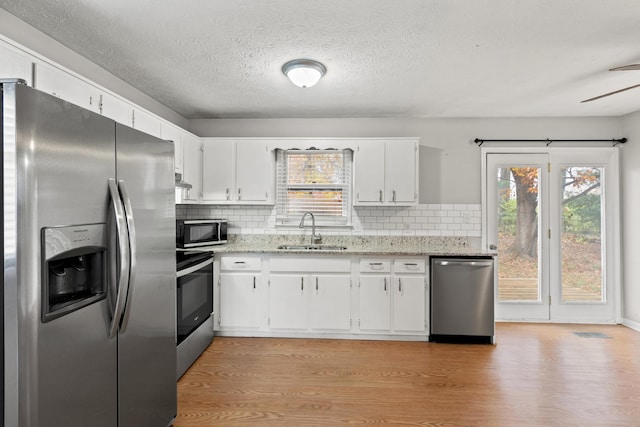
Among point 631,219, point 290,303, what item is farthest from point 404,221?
point 631,219

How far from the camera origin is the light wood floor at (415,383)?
2176mm

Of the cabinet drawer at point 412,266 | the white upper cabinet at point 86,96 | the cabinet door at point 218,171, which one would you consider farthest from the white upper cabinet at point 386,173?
the white upper cabinet at point 86,96

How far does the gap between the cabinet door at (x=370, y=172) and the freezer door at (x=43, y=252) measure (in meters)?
2.81

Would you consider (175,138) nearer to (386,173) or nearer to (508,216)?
(386,173)

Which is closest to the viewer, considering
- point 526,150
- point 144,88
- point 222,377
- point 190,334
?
point 222,377

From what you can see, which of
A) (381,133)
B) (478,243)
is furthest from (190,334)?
(478,243)

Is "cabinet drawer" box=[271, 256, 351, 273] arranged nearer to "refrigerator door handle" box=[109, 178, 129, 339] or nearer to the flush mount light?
the flush mount light

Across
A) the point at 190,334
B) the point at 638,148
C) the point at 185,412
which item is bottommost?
the point at 185,412

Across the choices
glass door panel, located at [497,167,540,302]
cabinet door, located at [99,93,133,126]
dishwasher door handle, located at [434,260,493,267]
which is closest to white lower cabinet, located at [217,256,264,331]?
cabinet door, located at [99,93,133,126]

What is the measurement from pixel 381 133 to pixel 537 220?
2.11m

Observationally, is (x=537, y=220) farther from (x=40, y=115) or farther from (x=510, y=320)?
(x=40, y=115)

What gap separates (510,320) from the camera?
4.03 metres

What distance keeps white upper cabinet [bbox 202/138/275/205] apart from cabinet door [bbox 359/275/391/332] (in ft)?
4.84

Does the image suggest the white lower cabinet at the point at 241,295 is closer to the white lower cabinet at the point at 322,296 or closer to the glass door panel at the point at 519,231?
the white lower cabinet at the point at 322,296
